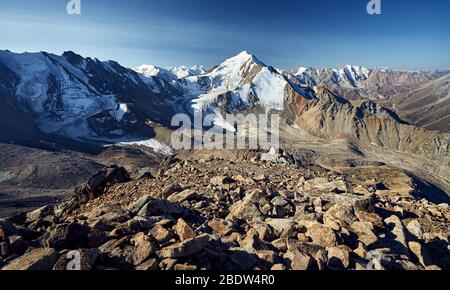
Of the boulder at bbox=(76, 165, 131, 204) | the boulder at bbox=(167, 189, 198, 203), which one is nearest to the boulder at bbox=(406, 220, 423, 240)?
the boulder at bbox=(167, 189, 198, 203)

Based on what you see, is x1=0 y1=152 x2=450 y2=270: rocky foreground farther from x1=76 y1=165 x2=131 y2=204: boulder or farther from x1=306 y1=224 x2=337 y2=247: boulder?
x1=76 y1=165 x2=131 y2=204: boulder

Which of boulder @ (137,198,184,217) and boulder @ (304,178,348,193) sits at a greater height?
boulder @ (137,198,184,217)

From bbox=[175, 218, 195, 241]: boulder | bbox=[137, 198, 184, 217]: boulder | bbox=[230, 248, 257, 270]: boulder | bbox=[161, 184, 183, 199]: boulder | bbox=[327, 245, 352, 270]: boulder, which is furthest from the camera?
bbox=[161, 184, 183, 199]: boulder

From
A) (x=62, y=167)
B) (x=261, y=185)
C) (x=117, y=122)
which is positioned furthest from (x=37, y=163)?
(x=261, y=185)

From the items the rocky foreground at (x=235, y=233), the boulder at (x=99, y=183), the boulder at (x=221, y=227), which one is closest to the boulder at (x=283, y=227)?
the rocky foreground at (x=235, y=233)

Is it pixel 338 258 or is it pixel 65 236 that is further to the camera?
pixel 338 258

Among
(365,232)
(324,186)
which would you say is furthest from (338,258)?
(324,186)

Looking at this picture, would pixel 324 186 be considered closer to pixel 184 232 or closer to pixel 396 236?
pixel 396 236

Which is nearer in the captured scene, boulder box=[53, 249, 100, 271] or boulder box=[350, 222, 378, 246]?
boulder box=[53, 249, 100, 271]
